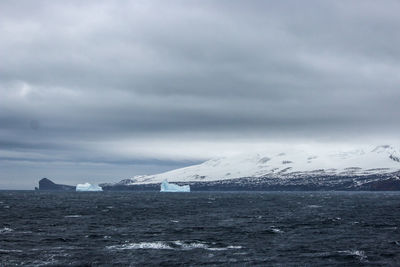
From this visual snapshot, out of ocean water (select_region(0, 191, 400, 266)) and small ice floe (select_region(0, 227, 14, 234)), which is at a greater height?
small ice floe (select_region(0, 227, 14, 234))

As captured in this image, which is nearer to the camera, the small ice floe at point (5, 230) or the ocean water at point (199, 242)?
the ocean water at point (199, 242)

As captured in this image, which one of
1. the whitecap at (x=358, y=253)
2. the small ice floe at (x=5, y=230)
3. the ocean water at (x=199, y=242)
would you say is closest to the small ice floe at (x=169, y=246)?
the ocean water at (x=199, y=242)

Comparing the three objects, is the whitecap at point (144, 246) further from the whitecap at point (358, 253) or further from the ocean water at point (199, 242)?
the whitecap at point (358, 253)

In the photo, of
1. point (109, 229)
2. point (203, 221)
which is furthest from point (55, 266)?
point (203, 221)

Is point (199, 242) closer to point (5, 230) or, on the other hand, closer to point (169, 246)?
point (169, 246)

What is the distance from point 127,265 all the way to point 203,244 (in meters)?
17.0

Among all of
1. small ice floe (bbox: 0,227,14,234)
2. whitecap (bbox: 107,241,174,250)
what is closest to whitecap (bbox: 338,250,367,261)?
whitecap (bbox: 107,241,174,250)

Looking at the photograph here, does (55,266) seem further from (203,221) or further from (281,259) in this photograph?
(203,221)

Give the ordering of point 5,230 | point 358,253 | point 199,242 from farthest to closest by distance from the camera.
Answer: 1. point 5,230
2. point 199,242
3. point 358,253

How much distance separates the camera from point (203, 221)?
105500mm

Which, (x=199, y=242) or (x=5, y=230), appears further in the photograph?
(x=5, y=230)

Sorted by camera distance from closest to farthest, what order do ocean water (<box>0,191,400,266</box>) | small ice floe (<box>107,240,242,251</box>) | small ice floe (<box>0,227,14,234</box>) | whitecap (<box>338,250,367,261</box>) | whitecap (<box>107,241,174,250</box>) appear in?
ocean water (<box>0,191,400,266</box>) → whitecap (<box>338,250,367,261</box>) → small ice floe (<box>107,240,242,251</box>) → whitecap (<box>107,241,174,250</box>) → small ice floe (<box>0,227,14,234</box>)

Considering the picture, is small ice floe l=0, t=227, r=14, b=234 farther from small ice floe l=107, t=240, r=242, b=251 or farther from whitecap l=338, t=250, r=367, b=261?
whitecap l=338, t=250, r=367, b=261

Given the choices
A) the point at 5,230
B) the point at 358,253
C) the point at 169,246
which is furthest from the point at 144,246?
the point at 5,230
